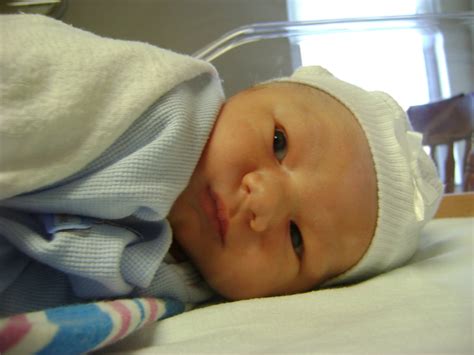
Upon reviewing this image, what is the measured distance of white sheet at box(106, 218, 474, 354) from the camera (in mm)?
424

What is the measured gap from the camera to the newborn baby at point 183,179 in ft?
1.55

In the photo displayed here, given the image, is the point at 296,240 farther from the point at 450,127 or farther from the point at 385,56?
the point at 385,56

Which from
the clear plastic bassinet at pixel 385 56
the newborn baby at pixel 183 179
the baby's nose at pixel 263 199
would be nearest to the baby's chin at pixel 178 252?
the newborn baby at pixel 183 179

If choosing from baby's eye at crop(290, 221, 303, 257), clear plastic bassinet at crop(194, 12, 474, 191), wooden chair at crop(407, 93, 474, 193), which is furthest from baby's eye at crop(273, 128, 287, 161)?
wooden chair at crop(407, 93, 474, 193)

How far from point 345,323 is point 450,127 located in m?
1.25

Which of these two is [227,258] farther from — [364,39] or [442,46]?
[442,46]

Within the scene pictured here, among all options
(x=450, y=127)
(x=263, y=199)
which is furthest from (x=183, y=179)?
(x=450, y=127)

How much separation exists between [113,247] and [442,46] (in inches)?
59.0

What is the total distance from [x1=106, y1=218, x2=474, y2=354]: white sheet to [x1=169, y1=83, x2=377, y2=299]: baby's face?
76 millimetres

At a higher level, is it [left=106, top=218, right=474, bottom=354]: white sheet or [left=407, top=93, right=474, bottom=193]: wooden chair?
[left=106, top=218, right=474, bottom=354]: white sheet

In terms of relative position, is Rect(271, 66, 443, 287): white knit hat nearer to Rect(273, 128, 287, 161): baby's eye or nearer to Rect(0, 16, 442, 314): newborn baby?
Rect(0, 16, 442, 314): newborn baby

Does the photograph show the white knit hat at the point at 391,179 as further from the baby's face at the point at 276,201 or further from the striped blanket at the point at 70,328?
the striped blanket at the point at 70,328

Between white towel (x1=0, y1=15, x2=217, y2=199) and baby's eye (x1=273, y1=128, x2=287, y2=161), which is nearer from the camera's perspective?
white towel (x1=0, y1=15, x2=217, y2=199)

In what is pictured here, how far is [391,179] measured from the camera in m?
0.67
